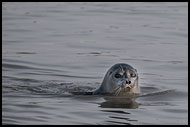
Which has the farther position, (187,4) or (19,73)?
(187,4)

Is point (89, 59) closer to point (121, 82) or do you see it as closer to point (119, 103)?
point (121, 82)

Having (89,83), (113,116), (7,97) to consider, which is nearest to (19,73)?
(89,83)

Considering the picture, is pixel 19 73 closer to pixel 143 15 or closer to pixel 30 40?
pixel 30 40

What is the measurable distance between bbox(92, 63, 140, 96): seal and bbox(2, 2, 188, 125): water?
0.18 meters

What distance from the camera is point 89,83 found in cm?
1160

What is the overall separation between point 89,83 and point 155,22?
18.8 ft

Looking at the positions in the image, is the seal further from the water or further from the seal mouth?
the water

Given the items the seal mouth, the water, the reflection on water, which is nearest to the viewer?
the water

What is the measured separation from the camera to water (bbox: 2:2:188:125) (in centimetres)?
922

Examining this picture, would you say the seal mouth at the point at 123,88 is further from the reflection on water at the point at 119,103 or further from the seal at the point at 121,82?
the reflection on water at the point at 119,103

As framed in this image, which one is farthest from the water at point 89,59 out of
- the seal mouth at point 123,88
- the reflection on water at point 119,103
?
the seal mouth at point 123,88

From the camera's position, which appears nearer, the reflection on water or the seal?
the reflection on water

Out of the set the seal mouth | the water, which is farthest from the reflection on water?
the seal mouth

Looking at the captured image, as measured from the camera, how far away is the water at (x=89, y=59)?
30.2ft
